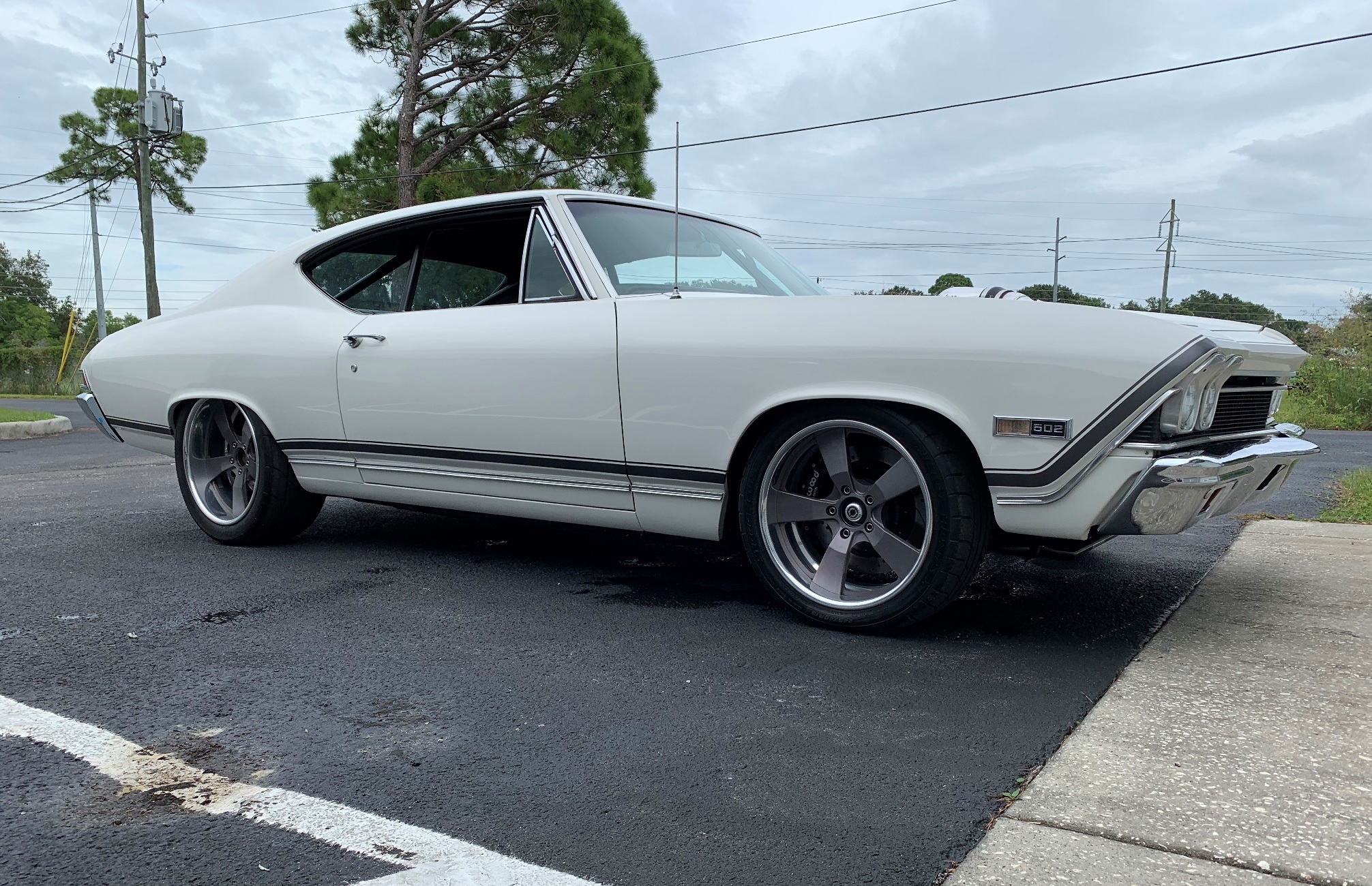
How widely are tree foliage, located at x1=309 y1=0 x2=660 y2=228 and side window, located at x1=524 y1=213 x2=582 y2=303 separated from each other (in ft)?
46.8

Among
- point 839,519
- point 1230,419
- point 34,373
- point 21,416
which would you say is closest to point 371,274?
point 839,519

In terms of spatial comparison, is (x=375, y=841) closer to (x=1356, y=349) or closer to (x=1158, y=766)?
(x=1158, y=766)

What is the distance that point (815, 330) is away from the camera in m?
2.96

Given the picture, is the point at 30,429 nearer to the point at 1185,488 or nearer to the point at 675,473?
the point at 675,473

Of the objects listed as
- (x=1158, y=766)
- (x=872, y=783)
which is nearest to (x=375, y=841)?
(x=872, y=783)

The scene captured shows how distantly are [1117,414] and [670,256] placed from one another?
1.76 metres

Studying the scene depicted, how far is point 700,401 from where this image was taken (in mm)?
3137

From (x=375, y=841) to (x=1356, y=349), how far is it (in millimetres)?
19332

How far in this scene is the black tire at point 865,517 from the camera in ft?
9.23

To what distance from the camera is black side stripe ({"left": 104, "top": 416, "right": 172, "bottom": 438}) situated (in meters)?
4.68

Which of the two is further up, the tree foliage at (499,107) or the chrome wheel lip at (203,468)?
the tree foliage at (499,107)

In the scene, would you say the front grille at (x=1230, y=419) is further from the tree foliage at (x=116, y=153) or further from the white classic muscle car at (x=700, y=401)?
the tree foliage at (x=116, y=153)

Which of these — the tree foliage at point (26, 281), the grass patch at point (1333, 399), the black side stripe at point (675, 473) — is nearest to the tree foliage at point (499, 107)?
the grass patch at point (1333, 399)

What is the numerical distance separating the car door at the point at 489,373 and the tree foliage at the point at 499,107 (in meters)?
14.0
